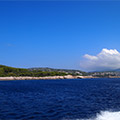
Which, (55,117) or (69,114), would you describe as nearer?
(55,117)

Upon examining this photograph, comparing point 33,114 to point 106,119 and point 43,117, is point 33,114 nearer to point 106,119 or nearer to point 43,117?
point 43,117

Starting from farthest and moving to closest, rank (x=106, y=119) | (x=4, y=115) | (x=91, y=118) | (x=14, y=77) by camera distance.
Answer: (x=14, y=77) < (x=4, y=115) < (x=91, y=118) < (x=106, y=119)

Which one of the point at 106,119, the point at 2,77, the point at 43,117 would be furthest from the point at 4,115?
the point at 2,77

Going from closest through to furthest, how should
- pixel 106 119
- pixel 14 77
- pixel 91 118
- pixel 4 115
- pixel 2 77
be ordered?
1. pixel 106 119
2. pixel 91 118
3. pixel 4 115
4. pixel 2 77
5. pixel 14 77

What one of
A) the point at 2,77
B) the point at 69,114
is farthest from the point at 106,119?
the point at 2,77

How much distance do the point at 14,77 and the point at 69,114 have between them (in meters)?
180

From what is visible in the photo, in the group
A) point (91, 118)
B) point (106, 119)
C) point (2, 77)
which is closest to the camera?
point (106, 119)

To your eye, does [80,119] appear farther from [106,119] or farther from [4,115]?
[4,115]

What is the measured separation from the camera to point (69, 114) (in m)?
25.6

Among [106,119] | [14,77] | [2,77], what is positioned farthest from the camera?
[14,77]

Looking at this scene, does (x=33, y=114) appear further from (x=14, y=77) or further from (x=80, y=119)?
(x=14, y=77)

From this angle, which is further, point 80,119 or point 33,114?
point 33,114

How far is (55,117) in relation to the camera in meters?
23.8

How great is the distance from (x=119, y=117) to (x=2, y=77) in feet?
579
